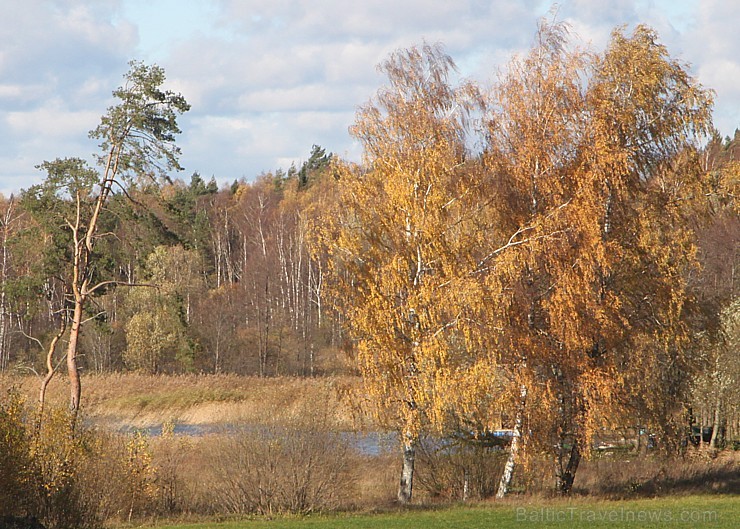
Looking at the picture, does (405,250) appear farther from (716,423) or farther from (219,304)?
(219,304)

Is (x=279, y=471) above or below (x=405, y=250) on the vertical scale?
below

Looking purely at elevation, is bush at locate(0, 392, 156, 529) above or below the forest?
below

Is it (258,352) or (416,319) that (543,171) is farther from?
(258,352)

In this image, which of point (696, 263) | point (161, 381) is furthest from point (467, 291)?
point (161, 381)

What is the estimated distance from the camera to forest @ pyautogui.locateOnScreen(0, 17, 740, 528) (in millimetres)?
20547

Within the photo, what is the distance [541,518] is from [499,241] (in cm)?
693

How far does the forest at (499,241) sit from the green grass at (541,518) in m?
1.93

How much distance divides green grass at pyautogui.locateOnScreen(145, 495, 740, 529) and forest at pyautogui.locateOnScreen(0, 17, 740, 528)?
1929 mm

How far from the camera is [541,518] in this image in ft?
57.8

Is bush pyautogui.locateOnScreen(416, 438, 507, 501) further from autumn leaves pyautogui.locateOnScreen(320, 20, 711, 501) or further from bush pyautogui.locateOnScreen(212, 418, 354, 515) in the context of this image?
bush pyautogui.locateOnScreen(212, 418, 354, 515)

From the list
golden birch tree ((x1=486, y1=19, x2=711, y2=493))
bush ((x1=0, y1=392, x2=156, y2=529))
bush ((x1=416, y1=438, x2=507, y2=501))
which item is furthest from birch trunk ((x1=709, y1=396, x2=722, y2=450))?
bush ((x1=0, y1=392, x2=156, y2=529))

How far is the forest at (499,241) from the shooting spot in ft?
67.4

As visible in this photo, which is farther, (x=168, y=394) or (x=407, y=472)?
(x=168, y=394)

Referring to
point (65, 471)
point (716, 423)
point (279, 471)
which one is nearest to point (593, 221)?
point (279, 471)
